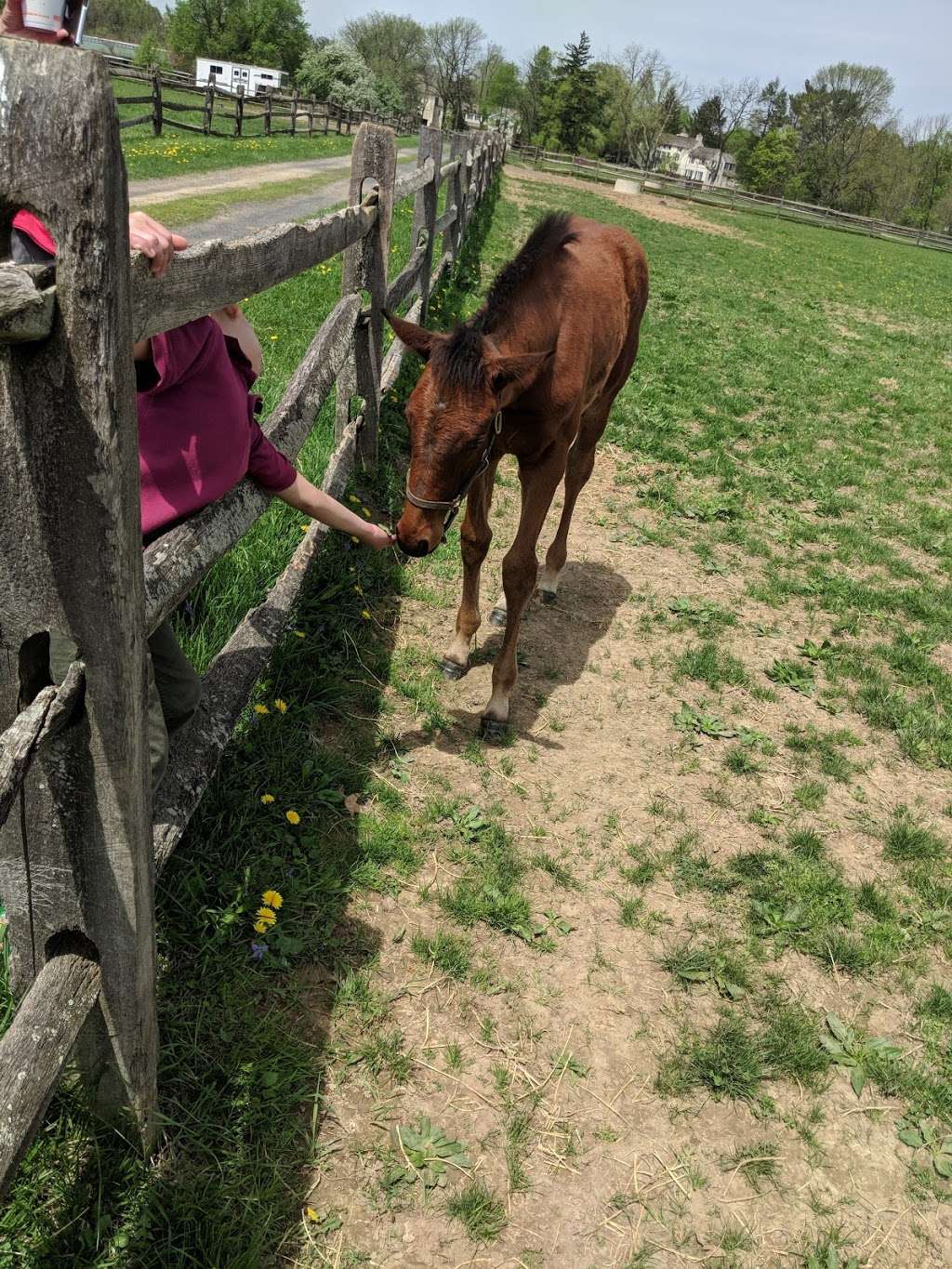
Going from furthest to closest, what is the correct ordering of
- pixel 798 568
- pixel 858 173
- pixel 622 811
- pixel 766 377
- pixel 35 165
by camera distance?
pixel 858 173, pixel 766 377, pixel 798 568, pixel 622 811, pixel 35 165

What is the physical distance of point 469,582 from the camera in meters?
4.04

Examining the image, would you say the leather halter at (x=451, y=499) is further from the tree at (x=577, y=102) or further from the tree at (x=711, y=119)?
the tree at (x=711, y=119)

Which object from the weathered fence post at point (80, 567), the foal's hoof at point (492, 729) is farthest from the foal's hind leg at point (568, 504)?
the weathered fence post at point (80, 567)

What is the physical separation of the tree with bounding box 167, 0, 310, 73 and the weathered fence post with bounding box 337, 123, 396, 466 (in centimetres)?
8268

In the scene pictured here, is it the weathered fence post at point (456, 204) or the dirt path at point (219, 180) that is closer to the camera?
the weathered fence post at point (456, 204)

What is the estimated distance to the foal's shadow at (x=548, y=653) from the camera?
12.5ft

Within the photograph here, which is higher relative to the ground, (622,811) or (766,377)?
(766,377)

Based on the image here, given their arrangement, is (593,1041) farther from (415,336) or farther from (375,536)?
(415,336)

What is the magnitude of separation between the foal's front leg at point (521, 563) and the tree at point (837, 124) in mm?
72878

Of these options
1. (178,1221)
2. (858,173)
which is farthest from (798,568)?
(858,173)

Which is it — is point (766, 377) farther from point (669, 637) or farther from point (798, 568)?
point (669, 637)

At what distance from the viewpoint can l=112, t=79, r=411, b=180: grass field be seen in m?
17.3

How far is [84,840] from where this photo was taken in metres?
1.52

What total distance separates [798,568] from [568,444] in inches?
107
